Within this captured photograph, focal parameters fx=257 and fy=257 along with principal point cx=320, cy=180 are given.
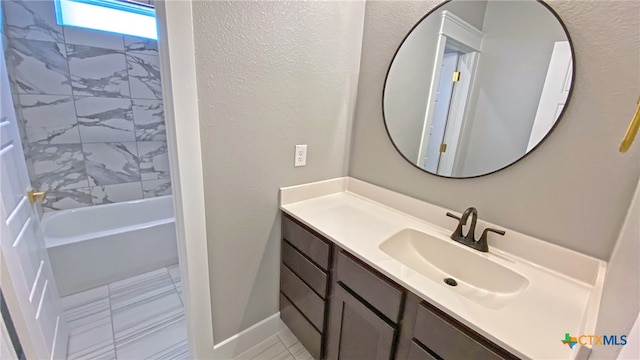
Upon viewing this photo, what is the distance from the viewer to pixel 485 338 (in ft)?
2.27

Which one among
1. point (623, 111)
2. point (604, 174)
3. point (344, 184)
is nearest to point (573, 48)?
point (623, 111)

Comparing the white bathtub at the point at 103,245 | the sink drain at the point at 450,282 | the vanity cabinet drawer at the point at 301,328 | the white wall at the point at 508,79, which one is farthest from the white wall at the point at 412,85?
the white bathtub at the point at 103,245

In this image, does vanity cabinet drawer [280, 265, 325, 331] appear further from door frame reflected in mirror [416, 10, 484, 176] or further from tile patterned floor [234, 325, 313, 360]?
door frame reflected in mirror [416, 10, 484, 176]

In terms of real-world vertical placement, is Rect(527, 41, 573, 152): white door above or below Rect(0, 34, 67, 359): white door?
above

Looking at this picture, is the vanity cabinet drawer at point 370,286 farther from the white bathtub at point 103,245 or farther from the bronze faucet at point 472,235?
the white bathtub at point 103,245

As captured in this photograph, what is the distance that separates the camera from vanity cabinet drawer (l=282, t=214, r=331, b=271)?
1174 mm

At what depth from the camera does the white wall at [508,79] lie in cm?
96

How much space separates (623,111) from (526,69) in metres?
0.32

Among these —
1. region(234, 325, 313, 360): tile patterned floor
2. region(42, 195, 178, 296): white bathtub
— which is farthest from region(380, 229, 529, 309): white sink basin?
region(42, 195, 178, 296): white bathtub

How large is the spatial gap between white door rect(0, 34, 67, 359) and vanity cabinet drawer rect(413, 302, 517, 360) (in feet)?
4.62

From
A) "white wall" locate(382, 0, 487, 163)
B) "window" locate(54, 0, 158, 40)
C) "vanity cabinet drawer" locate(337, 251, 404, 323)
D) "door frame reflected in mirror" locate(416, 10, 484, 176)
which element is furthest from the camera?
"window" locate(54, 0, 158, 40)

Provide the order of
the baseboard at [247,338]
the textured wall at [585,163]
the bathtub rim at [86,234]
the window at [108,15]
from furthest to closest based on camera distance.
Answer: the window at [108,15] < the bathtub rim at [86,234] < the baseboard at [247,338] < the textured wall at [585,163]

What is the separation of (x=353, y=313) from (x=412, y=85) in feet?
3.78

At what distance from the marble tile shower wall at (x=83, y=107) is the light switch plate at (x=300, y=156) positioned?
1.92 meters
